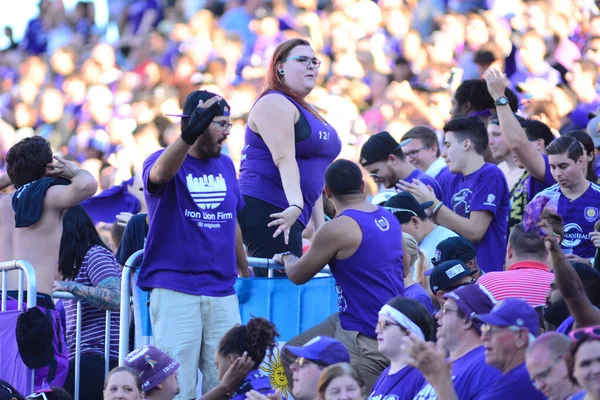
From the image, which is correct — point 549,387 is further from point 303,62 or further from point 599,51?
point 599,51

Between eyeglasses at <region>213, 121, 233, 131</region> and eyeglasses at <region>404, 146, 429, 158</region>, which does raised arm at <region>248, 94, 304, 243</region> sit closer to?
eyeglasses at <region>213, 121, 233, 131</region>

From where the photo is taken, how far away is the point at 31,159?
25.8ft

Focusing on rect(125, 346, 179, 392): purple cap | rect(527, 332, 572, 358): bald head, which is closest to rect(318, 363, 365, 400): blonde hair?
rect(527, 332, 572, 358): bald head

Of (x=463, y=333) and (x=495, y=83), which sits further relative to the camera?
(x=495, y=83)

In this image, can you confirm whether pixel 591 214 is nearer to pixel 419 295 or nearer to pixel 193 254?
pixel 419 295

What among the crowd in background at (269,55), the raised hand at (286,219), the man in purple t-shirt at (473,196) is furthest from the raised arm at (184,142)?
the crowd in background at (269,55)

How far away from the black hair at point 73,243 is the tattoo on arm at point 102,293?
0.18m

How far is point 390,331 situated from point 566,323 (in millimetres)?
806

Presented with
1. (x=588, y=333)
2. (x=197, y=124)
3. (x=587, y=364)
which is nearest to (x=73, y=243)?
(x=197, y=124)

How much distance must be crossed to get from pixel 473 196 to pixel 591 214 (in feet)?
A: 2.91

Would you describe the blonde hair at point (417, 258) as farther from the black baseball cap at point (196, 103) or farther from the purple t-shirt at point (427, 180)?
the black baseball cap at point (196, 103)

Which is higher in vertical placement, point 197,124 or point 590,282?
point 197,124

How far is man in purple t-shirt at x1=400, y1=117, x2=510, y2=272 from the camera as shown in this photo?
28.1 ft

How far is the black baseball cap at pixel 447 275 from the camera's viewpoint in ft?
23.0
